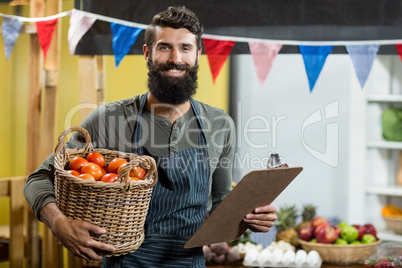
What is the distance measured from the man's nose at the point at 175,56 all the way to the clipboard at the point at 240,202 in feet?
Result: 1.69

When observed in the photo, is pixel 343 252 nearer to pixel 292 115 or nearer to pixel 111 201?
pixel 111 201

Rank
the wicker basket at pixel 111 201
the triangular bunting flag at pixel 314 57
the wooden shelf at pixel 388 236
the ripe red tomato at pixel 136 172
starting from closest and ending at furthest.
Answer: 1. the wicker basket at pixel 111 201
2. the ripe red tomato at pixel 136 172
3. the triangular bunting flag at pixel 314 57
4. the wooden shelf at pixel 388 236

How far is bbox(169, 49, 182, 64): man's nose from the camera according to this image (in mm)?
1734

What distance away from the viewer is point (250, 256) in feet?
8.66

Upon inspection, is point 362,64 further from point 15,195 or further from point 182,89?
point 15,195

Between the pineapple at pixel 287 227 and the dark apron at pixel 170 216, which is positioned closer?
the dark apron at pixel 170 216

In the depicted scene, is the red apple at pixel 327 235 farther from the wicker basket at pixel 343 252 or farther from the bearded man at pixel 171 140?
the bearded man at pixel 171 140

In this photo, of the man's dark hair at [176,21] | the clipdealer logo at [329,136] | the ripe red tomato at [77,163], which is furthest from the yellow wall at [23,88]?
the ripe red tomato at [77,163]

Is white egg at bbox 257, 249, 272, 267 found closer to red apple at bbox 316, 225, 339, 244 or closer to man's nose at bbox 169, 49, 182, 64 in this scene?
red apple at bbox 316, 225, 339, 244

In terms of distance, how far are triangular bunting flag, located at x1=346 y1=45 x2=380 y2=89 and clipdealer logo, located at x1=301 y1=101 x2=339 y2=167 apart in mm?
2166

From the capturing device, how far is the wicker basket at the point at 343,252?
8.75 feet

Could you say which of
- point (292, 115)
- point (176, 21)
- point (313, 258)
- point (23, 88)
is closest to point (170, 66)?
point (176, 21)

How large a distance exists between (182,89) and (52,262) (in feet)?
5.41

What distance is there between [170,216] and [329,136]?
3.28 m
